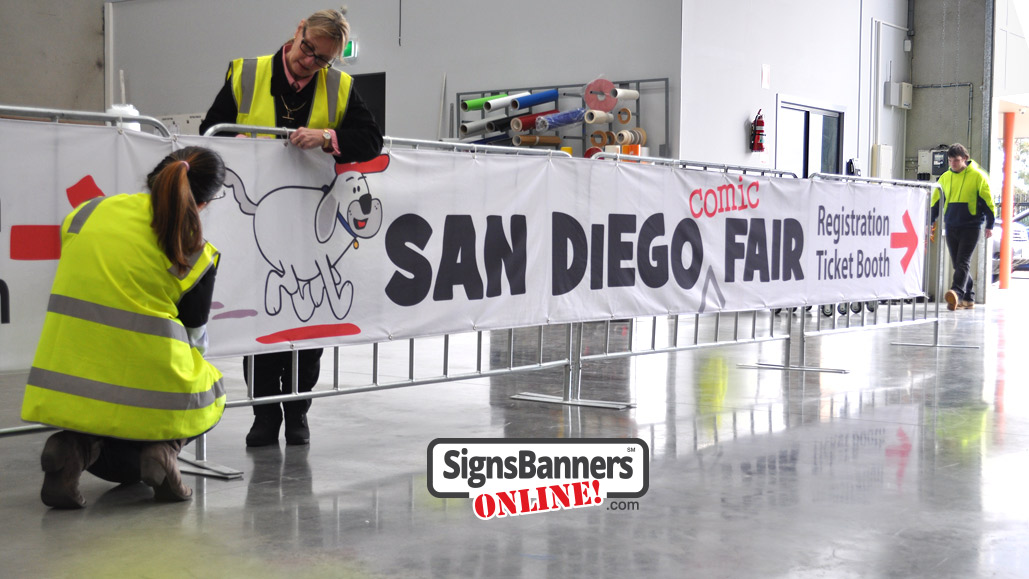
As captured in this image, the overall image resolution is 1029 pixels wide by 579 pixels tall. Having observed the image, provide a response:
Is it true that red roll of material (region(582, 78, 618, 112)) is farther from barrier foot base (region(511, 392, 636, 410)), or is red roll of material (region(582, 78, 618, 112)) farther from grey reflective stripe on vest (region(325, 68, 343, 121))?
grey reflective stripe on vest (region(325, 68, 343, 121))

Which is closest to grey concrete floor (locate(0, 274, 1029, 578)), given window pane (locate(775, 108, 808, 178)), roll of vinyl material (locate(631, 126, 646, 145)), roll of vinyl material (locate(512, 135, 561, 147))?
roll of vinyl material (locate(631, 126, 646, 145))

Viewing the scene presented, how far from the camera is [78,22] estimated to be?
38.1 ft

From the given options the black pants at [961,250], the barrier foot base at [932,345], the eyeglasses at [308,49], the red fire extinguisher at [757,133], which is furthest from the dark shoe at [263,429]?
the black pants at [961,250]

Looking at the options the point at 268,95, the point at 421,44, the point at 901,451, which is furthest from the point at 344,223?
the point at 421,44

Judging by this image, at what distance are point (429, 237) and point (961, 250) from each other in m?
10.6

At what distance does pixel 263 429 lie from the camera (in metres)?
5.05

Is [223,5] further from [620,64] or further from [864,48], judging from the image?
[864,48]

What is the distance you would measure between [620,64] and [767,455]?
347 inches

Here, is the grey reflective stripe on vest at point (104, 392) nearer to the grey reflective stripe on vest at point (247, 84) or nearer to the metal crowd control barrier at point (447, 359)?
the metal crowd control barrier at point (447, 359)

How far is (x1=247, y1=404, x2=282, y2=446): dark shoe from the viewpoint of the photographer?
16.5 ft

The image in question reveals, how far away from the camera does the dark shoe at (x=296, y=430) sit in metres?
5.07

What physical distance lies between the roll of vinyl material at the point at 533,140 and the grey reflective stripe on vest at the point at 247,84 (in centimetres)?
847

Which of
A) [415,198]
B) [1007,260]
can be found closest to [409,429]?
[415,198]

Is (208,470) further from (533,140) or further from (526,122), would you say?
(526,122)
